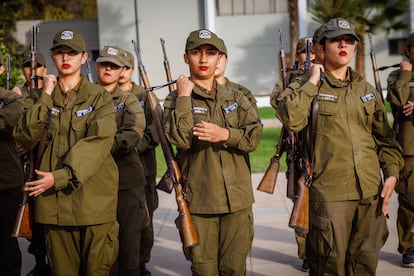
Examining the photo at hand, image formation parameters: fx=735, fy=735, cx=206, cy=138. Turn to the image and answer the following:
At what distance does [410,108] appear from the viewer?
21.7ft

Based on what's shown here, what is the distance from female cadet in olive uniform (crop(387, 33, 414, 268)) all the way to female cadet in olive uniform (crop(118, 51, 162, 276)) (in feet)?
7.30

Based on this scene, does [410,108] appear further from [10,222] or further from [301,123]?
[10,222]

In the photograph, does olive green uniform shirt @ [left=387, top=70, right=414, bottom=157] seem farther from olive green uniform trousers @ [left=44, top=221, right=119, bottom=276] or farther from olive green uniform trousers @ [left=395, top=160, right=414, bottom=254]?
olive green uniform trousers @ [left=44, top=221, right=119, bottom=276]

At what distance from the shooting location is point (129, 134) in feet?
19.7

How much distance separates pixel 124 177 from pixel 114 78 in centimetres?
90

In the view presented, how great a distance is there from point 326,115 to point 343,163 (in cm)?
35

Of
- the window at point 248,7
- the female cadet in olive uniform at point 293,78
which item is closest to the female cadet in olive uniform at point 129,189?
the female cadet in olive uniform at point 293,78

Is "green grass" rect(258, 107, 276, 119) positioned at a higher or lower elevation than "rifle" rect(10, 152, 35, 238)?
lower

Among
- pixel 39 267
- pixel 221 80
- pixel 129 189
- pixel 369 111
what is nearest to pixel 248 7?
pixel 221 80

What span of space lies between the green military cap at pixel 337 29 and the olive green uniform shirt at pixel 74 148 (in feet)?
5.22

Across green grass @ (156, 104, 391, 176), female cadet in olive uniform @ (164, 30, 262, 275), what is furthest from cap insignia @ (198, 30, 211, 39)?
green grass @ (156, 104, 391, 176)

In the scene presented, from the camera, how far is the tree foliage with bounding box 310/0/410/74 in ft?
91.7

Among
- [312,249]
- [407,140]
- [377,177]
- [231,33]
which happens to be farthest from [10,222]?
[231,33]

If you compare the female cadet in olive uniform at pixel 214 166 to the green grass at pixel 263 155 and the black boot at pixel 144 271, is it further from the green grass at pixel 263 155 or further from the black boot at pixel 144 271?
A: the green grass at pixel 263 155
